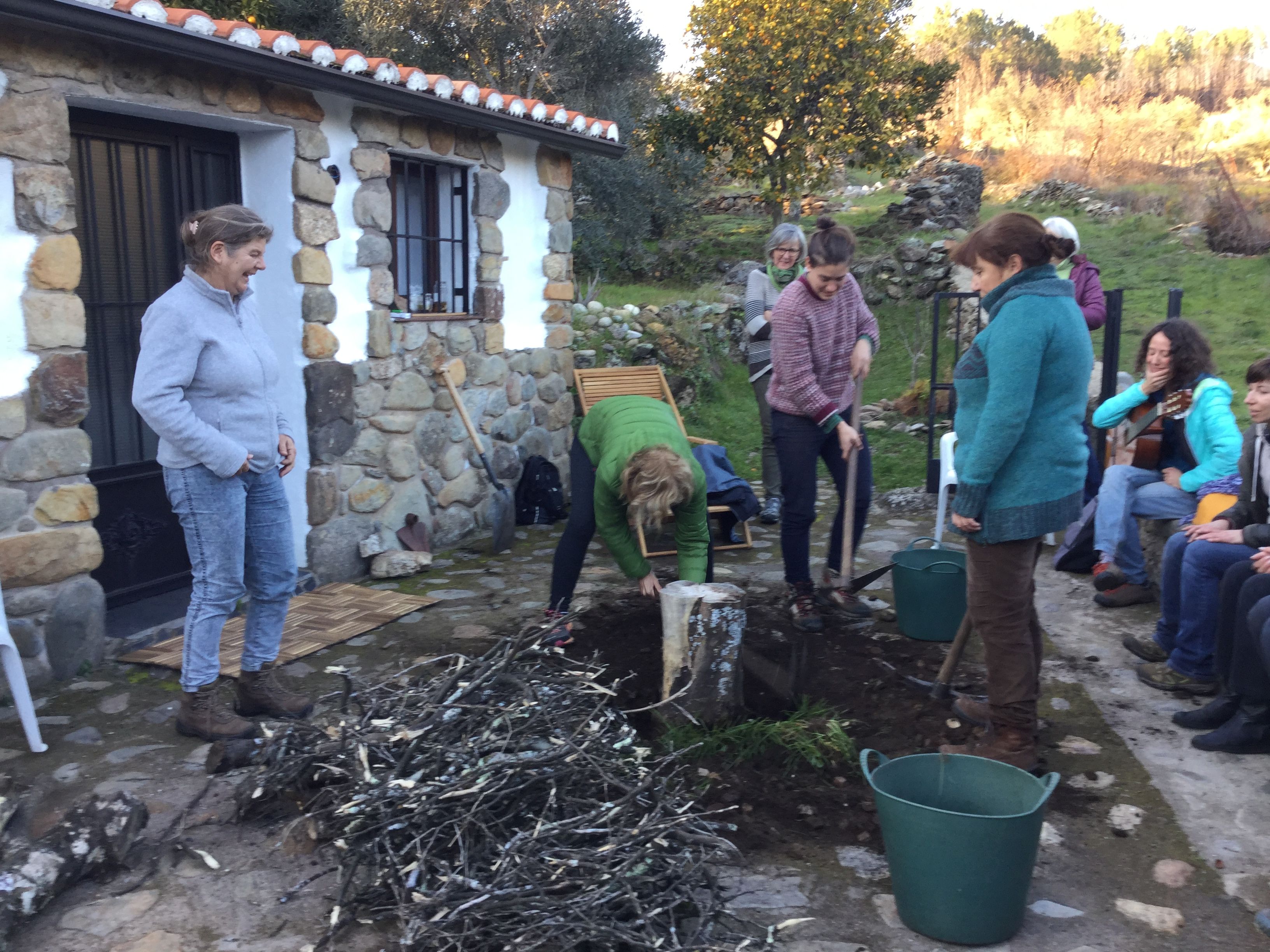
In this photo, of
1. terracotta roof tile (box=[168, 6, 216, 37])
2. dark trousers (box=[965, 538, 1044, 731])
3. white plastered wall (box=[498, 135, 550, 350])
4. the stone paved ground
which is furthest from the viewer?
white plastered wall (box=[498, 135, 550, 350])

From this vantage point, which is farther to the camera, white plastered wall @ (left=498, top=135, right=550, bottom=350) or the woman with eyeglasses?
white plastered wall @ (left=498, top=135, right=550, bottom=350)

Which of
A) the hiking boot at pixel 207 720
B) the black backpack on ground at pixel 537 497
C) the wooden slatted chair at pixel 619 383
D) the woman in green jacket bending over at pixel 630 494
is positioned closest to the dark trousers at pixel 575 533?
the woman in green jacket bending over at pixel 630 494

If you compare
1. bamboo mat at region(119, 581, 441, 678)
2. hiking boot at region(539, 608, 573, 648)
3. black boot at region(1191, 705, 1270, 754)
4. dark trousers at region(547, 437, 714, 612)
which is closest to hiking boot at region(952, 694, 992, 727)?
black boot at region(1191, 705, 1270, 754)

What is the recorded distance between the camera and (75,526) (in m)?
4.05

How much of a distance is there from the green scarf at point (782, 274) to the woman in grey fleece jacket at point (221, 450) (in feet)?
10.8

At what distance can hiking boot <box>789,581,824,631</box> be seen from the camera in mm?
4574

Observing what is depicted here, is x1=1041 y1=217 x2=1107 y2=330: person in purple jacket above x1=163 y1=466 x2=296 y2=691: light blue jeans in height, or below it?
above

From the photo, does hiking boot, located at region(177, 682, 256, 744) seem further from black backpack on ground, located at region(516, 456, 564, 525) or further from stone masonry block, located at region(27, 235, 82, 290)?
black backpack on ground, located at region(516, 456, 564, 525)

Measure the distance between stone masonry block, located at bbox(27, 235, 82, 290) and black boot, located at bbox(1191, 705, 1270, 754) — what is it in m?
4.71

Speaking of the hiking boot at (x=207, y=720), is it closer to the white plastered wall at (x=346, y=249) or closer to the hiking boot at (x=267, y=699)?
the hiking boot at (x=267, y=699)

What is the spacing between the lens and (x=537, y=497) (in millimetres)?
6906

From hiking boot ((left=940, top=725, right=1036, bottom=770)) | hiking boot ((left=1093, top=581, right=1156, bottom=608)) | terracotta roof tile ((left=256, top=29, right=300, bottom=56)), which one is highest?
terracotta roof tile ((left=256, top=29, right=300, bottom=56))

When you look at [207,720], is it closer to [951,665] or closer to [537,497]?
[951,665]

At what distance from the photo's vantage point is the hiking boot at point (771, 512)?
266 inches
